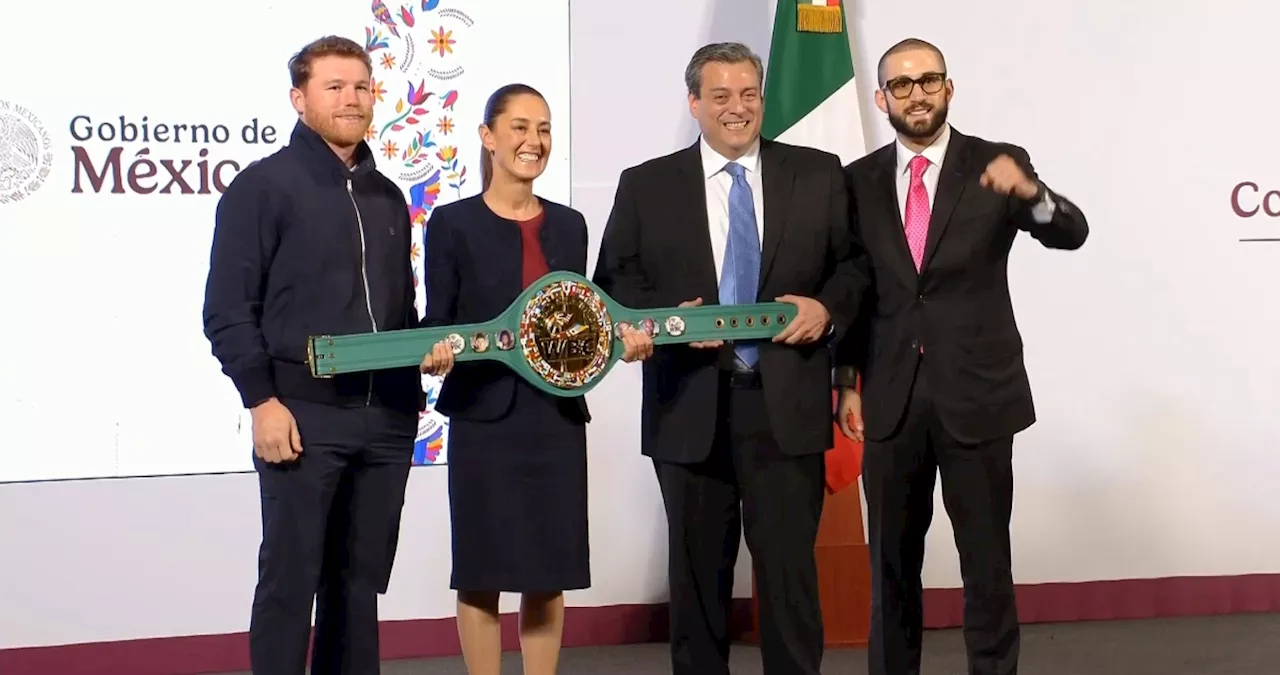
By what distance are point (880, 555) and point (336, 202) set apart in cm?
140

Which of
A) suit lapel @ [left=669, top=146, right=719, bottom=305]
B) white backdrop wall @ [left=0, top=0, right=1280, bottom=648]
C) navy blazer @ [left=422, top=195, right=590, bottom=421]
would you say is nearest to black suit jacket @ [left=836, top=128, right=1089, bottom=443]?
suit lapel @ [left=669, top=146, right=719, bottom=305]

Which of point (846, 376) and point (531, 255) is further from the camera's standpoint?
point (846, 376)

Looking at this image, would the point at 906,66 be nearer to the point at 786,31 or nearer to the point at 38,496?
the point at 786,31

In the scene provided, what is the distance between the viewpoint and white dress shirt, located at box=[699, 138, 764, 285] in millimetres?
2902

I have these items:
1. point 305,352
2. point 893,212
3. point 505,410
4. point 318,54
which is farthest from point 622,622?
point 318,54

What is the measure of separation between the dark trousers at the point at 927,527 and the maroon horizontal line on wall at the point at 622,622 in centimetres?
166

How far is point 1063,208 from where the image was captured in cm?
284

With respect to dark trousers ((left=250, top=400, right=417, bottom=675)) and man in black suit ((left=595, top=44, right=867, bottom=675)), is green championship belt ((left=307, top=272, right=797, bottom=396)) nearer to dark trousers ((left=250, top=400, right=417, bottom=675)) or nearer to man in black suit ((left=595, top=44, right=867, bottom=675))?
man in black suit ((left=595, top=44, right=867, bottom=675))

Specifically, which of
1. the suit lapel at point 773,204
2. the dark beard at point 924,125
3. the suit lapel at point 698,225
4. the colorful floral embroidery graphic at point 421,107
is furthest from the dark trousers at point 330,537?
the colorful floral embroidery graphic at point 421,107

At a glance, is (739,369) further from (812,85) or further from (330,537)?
(812,85)

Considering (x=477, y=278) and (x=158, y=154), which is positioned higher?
(x=158, y=154)

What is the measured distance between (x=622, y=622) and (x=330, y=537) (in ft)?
6.43

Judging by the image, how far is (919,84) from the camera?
2879mm

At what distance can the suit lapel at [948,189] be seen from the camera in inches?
114
